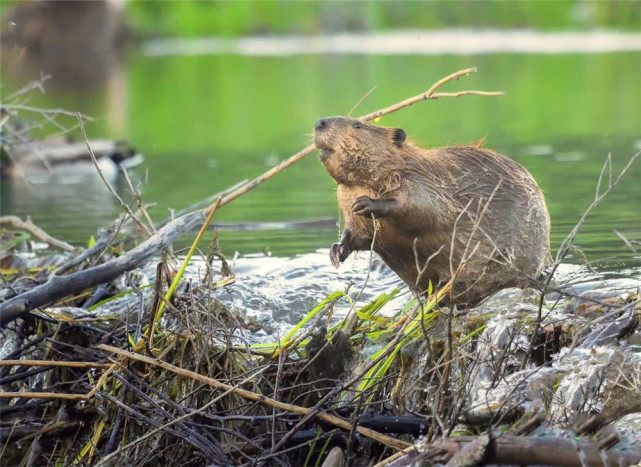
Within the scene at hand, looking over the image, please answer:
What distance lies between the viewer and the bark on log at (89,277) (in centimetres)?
417

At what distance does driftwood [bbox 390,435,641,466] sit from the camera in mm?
2846

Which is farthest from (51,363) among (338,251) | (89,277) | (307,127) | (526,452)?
(307,127)

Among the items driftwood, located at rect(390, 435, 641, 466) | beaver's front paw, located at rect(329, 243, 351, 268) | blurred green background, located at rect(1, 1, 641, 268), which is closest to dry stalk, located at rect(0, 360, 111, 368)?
beaver's front paw, located at rect(329, 243, 351, 268)

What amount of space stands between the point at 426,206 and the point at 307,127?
11.8m

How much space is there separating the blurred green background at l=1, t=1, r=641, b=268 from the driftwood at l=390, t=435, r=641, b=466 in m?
2.00

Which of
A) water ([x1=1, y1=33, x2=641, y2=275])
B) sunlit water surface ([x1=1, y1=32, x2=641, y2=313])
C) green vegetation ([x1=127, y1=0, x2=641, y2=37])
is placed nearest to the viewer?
sunlit water surface ([x1=1, y1=32, x2=641, y2=313])

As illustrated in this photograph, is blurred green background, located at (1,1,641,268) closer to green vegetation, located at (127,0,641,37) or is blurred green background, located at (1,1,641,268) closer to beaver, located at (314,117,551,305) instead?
green vegetation, located at (127,0,641,37)

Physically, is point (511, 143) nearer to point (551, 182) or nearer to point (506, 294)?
point (551, 182)

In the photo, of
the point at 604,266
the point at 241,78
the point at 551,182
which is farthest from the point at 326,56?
the point at 604,266

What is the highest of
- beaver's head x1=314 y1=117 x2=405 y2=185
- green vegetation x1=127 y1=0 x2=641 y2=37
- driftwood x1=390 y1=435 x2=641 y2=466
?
beaver's head x1=314 y1=117 x2=405 y2=185

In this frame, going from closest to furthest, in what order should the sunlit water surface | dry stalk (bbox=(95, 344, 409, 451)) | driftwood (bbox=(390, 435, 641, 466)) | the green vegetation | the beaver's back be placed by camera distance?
driftwood (bbox=(390, 435, 641, 466)) → dry stalk (bbox=(95, 344, 409, 451)) → the beaver's back → the sunlit water surface → the green vegetation

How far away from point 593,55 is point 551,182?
18.1m

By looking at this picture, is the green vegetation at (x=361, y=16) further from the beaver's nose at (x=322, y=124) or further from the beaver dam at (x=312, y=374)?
the beaver dam at (x=312, y=374)

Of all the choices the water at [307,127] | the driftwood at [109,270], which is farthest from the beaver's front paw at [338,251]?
the water at [307,127]
